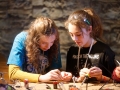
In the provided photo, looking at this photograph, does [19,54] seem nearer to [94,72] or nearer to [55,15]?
[94,72]

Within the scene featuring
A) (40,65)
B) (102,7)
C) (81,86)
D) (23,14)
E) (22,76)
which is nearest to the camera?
(81,86)

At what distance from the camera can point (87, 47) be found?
183cm

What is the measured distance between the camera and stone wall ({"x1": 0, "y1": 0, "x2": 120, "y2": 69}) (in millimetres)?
2680

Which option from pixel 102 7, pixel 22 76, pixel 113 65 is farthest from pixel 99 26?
pixel 102 7

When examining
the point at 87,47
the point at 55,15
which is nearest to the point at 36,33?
the point at 87,47

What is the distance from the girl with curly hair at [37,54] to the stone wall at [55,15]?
1018 millimetres

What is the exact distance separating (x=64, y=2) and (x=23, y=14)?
52 cm

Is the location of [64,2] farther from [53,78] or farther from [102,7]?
[53,78]

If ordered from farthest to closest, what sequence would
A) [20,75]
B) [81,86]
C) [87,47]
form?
1. [87,47]
2. [20,75]
3. [81,86]

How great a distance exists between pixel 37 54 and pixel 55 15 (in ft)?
3.81

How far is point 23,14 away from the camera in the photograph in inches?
116

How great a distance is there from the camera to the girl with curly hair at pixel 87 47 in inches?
66.7

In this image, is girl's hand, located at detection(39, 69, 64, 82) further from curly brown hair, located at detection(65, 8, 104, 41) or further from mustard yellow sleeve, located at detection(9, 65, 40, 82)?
curly brown hair, located at detection(65, 8, 104, 41)

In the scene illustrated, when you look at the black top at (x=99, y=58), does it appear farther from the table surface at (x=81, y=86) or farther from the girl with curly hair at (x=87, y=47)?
the table surface at (x=81, y=86)
